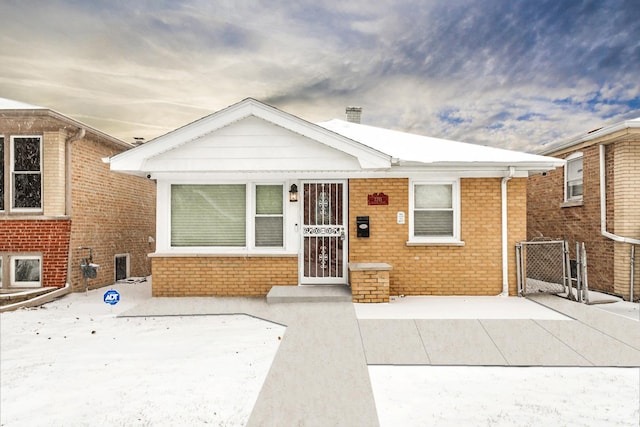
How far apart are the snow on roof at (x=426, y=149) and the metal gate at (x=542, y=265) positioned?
1.96 meters

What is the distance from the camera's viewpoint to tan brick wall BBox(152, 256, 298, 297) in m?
8.03

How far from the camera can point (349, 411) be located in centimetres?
333

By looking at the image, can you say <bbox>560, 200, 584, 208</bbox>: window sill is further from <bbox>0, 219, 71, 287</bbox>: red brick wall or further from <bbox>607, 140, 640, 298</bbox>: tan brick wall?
<bbox>0, 219, 71, 287</bbox>: red brick wall

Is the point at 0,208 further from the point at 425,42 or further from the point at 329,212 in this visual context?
the point at 425,42

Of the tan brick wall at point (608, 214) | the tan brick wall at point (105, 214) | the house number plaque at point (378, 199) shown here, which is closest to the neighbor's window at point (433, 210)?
the house number plaque at point (378, 199)

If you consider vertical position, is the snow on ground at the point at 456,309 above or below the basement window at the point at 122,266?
below

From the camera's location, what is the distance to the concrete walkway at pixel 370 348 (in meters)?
3.46

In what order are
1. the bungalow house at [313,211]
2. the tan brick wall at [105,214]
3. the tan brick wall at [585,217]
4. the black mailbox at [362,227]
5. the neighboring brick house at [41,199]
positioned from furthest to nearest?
the tan brick wall at [105,214] → the tan brick wall at [585,217] → the neighboring brick house at [41,199] → the black mailbox at [362,227] → the bungalow house at [313,211]

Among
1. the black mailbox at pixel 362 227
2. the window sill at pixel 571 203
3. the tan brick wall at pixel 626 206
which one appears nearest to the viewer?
the black mailbox at pixel 362 227

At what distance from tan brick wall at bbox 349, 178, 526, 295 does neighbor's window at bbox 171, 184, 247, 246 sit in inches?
102

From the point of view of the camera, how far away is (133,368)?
4398mm

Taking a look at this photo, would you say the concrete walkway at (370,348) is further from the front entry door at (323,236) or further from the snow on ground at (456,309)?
the front entry door at (323,236)

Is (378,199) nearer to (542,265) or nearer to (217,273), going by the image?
(217,273)

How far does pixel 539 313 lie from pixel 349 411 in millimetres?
4921
